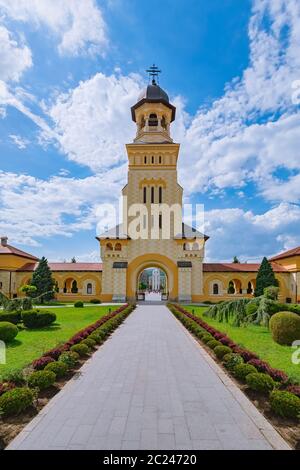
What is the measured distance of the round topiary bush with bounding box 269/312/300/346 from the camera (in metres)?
13.4

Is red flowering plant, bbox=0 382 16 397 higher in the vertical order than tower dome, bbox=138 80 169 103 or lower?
lower

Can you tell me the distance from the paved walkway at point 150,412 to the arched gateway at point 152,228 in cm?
2611

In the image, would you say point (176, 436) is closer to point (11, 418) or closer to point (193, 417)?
point (193, 417)

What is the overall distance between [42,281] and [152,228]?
14.4 metres

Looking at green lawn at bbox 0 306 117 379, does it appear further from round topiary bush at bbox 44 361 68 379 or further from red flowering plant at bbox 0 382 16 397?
red flowering plant at bbox 0 382 16 397

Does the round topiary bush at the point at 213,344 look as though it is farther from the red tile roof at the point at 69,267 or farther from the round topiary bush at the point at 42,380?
the red tile roof at the point at 69,267

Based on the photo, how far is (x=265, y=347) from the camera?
1293cm

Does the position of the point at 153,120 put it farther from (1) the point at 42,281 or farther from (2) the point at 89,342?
(2) the point at 89,342

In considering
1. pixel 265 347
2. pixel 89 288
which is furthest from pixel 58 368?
pixel 89 288

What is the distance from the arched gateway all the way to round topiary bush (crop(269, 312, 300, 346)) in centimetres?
2196

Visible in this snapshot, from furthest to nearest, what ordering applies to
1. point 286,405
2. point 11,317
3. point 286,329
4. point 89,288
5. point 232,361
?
point 89,288
point 11,317
point 286,329
point 232,361
point 286,405

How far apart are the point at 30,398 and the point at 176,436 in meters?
3.10

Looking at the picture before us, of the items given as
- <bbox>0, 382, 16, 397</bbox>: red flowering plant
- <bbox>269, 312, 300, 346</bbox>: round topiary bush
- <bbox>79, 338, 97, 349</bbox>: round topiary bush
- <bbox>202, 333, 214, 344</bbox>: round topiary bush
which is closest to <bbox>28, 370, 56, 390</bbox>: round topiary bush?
<bbox>0, 382, 16, 397</bbox>: red flowering plant
